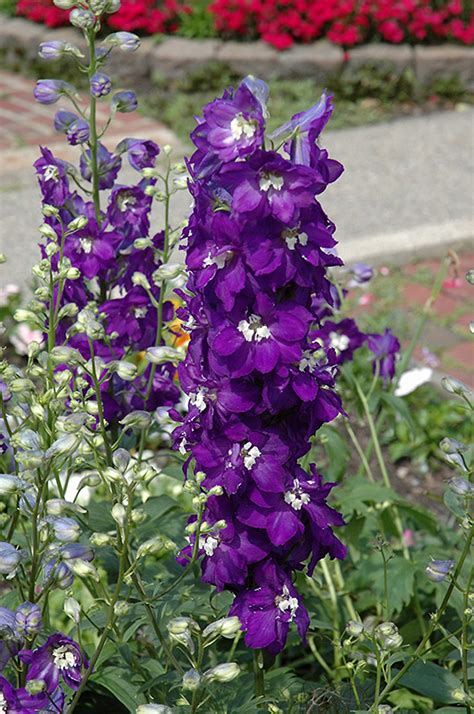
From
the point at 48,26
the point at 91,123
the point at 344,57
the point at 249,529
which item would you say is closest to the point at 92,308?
the point at 91,123

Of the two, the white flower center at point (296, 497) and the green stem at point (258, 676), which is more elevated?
the white flower center at point (296, 497)

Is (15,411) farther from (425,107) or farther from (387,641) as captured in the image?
(425,107)

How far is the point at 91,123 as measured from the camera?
211 cm

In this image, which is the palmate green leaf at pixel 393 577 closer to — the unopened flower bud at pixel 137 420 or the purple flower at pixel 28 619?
the unopened flower bud at pixel 137 420

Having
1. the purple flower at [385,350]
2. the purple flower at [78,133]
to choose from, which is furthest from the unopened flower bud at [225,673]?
the purple flower at [385,350]

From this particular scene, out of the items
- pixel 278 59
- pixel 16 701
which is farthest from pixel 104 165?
pixel 278 59

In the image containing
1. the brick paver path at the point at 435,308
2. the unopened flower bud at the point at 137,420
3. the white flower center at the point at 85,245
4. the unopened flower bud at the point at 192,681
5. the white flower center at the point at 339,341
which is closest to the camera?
the unopened flower bud at the point at 192,681

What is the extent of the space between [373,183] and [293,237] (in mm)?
4705

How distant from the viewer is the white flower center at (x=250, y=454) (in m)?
1.61

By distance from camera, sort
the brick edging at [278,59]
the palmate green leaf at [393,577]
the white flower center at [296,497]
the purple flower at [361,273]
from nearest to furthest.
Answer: the white flower center at [296,497] → the palmate green leaf at [393,577] → the purple flower at [361,273] → the brick edging at [278,59]

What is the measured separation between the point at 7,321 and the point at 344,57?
3.83 m

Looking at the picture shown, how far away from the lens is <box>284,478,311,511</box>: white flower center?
1674 mm

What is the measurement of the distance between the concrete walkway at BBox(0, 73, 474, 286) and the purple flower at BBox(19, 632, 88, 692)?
11.5ft

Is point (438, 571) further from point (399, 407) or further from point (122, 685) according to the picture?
point (399, 407)
